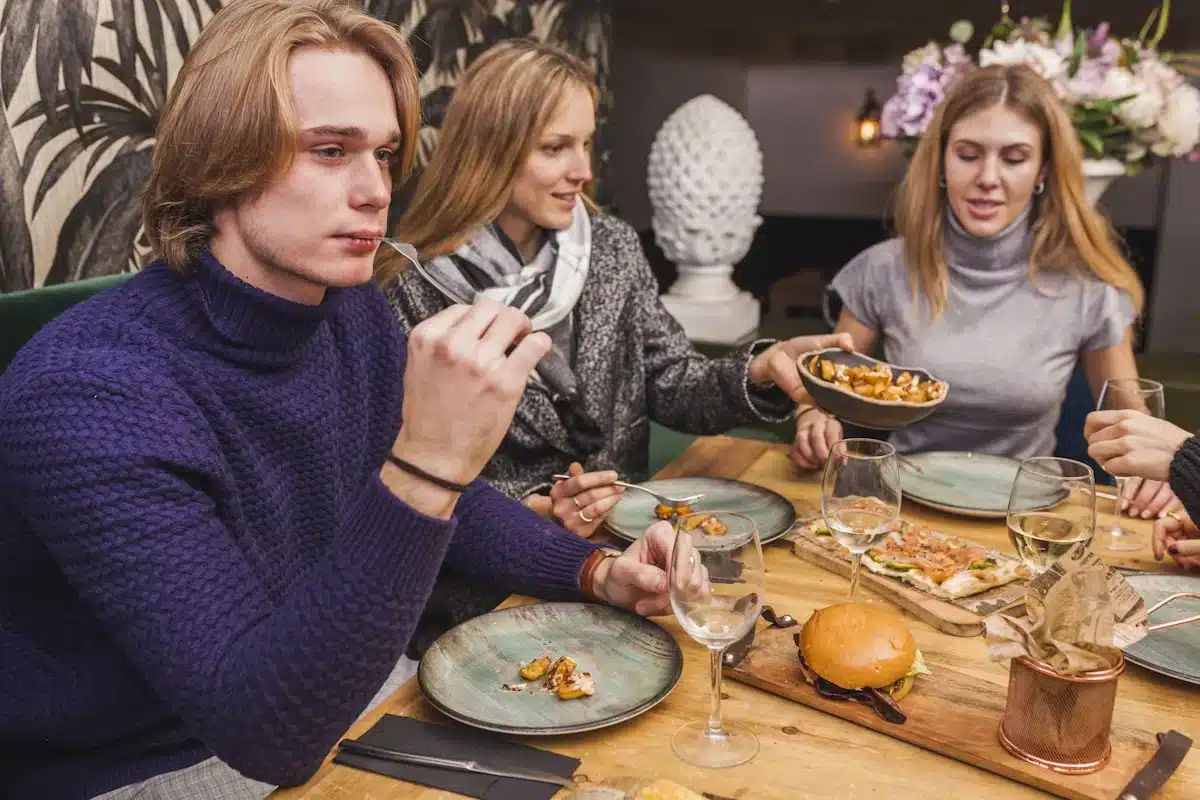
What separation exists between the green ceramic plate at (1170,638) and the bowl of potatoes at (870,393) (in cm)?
37

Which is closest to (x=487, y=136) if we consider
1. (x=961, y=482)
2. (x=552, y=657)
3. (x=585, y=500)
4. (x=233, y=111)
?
(x=585, y=500)

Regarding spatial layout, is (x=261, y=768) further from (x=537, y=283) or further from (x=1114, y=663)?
(x=537, y=283)

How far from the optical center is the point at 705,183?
124 inches

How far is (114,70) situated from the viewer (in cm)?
174

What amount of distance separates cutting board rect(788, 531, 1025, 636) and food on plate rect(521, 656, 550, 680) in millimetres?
433

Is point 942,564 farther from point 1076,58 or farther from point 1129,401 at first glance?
point 1076,58

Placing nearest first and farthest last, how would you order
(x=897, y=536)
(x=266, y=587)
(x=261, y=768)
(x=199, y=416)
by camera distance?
(x=261, y=768)
(x=199, y=416)
(x=266, y=587)
(x=897, y=536)

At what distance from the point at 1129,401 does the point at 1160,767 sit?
756 mm

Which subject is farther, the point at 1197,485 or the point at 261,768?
the point at 1197,485

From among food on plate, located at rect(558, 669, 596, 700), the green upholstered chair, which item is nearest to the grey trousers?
food on plate, located at rect(558, 669, 596, 700)

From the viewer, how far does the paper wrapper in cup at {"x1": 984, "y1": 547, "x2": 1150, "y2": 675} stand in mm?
895

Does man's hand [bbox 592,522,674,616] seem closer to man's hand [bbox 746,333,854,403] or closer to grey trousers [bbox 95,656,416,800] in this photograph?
grey trousers [bbox 95,656,416,800]

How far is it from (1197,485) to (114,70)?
175cm

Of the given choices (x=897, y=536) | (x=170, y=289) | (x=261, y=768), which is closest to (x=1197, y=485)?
(x=897, y=536)
